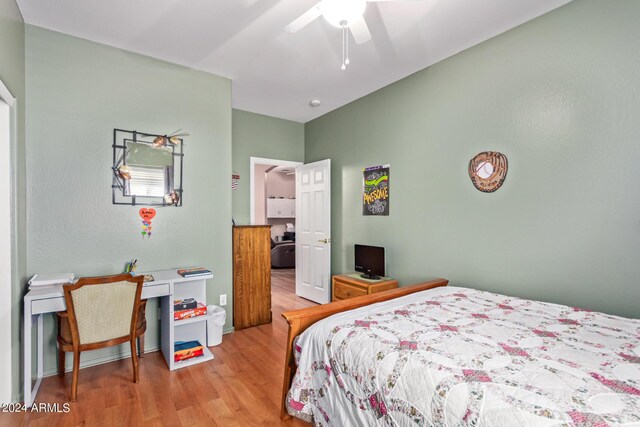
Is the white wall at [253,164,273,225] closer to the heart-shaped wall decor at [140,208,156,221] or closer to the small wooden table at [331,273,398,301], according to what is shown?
the small wooden table at [331,273,398,301]

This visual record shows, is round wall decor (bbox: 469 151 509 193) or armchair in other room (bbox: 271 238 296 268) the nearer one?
round wall decor (bbox: 469 151 509 193)

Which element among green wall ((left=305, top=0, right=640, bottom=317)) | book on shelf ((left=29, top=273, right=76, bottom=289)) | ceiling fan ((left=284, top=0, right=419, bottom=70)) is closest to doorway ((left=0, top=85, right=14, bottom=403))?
book on shelf ((left=29, top=273, right=76, bottom=289))

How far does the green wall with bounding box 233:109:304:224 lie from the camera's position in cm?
420

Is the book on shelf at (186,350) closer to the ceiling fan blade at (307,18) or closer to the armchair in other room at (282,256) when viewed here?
the ceiling fan blade at (307,18)

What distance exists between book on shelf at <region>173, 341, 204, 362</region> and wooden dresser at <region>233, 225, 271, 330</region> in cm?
66

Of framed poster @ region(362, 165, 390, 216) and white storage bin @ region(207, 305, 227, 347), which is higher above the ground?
framed poster @ region(362, 165, 390, 216)

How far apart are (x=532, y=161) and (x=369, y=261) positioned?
185 cm

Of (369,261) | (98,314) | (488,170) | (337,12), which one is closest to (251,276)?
(369,261)

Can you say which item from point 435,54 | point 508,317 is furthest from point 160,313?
point 435,54

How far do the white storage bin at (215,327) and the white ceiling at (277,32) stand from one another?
2437 millimetres

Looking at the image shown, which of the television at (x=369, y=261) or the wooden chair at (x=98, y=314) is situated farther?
the television at (x=369, y=261)

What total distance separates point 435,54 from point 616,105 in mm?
1431

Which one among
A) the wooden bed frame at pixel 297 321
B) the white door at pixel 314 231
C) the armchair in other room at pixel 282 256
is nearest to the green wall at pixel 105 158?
the white door at pixel 314 231

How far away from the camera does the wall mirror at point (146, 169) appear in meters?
2.75
